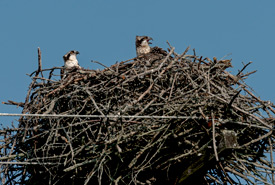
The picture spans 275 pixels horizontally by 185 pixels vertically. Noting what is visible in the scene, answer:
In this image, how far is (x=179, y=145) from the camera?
13.9 ft

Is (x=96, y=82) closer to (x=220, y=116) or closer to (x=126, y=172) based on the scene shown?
(x=126, y=172)

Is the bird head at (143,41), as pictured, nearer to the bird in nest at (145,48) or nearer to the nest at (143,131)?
the bird in nest at (145,48)

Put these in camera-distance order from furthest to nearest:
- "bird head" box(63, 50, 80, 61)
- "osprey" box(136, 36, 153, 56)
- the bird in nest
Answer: "osprey" box(136, 36, 153, 56) → "bird head" box(63, 50, 80, 61) → the bird in nest

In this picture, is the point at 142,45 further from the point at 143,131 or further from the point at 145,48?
the point at 143,131

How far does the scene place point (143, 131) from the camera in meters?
4.27

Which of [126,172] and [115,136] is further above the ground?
[115,136]

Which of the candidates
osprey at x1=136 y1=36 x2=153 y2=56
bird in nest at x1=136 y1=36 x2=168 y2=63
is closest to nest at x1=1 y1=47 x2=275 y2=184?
bird in nest at x1=136 y1=36 x2=168 y2=63

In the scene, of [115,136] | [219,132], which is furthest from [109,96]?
[219,132]

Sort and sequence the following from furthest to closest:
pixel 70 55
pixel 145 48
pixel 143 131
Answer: pixel 145 48 < pixel 70 55 < pixel 143 131

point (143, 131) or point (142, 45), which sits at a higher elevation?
point (142, 45)

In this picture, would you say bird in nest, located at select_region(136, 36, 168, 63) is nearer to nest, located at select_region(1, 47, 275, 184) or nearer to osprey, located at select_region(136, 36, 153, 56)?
osprey, located at select_region(136, 36, 153, 56)

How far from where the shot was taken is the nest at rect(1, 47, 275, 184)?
13.4ft

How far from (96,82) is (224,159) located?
1.72 m

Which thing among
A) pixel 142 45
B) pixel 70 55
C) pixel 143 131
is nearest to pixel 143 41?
pixel 142 45
